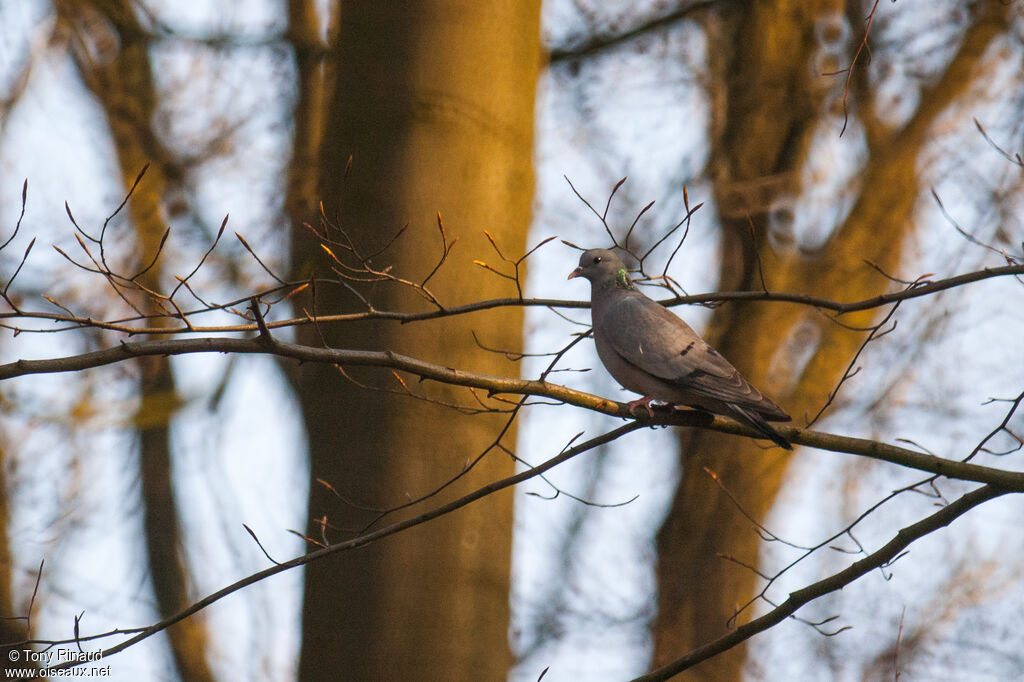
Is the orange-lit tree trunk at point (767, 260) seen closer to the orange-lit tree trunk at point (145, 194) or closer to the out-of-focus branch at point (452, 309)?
the out-of-focus branch at point (452, 309)

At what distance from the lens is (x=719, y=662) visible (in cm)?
614

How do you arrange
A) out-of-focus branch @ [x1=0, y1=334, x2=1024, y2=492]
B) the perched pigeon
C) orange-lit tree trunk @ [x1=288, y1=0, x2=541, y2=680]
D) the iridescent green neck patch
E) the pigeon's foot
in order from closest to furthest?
out-of-focus branch @ [x1=0, y1=334, x2=1024, y2=492]
the perched pigeon
the pigeon's foot
orange-lit tree trunk @ [x1=288, y1=0, x2=541, y2=680]
the iridescent green neck patch

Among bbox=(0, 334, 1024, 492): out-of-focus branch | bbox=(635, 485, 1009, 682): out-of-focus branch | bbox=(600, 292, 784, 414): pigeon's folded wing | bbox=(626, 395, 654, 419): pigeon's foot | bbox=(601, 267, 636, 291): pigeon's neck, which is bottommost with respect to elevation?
bbox=(635, 485, 1009, 682): out-of-focus branch

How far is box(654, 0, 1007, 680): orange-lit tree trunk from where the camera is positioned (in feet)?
20.0

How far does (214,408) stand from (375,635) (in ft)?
12.7

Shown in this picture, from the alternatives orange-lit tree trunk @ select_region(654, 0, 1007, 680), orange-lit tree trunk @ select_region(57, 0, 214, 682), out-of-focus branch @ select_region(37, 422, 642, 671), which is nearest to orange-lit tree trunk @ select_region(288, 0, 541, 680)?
out-of-focus branch @ select_region(37, 422, 642, 671)

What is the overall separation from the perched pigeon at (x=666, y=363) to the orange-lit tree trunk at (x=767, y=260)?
1.92 metres

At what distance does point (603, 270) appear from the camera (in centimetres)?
466

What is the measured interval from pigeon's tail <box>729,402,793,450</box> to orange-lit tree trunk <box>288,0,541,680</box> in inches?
53.0

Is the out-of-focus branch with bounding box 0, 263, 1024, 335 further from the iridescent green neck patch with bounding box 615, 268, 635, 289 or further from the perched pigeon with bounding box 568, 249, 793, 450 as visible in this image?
the iridescent green neck patch with bounding box 615, 268, 635, 289

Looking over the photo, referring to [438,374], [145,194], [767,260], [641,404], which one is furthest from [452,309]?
[145,194]

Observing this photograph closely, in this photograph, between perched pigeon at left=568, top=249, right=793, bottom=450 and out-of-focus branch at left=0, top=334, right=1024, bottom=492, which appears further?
perched pigeon at left=568, top=249, right=793, bottom=450

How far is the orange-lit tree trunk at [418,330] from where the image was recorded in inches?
161

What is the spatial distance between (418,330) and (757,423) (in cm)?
163
